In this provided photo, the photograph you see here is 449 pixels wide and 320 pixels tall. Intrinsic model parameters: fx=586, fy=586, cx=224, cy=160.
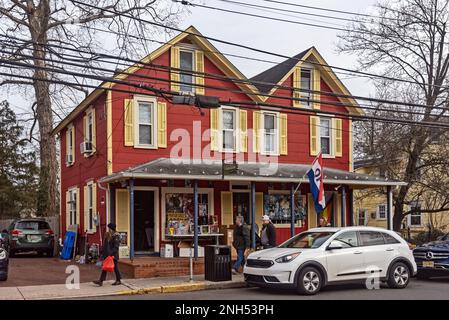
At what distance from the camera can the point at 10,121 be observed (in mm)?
43406

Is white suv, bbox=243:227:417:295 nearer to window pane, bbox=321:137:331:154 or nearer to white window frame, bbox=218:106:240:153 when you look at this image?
white window frame, bbox=218:106:240:153

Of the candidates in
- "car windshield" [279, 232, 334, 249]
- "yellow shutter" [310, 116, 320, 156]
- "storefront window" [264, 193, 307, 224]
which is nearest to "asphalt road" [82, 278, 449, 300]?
"car windshield" [279, 232, 334, 249]

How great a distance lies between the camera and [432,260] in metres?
16.8

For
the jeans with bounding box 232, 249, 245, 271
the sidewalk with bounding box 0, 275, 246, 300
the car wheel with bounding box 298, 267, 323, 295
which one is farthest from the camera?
the jeans with bounding box 232, 249, 245, 271

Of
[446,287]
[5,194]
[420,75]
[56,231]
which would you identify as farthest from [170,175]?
[5,194]

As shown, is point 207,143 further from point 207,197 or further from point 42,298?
point 42,298

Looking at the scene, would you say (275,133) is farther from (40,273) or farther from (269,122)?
(40,273)

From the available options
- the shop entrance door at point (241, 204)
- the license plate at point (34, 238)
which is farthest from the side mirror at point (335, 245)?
the license plate at point (34, 238)

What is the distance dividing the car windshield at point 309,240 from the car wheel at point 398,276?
192cm

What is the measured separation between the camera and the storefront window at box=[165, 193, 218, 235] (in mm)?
21094

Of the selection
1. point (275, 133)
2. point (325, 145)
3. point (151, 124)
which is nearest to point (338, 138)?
point (325, 145)

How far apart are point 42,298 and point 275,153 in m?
12.1

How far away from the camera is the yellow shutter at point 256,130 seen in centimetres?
2305

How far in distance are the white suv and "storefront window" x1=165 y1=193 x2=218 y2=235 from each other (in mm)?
6421
